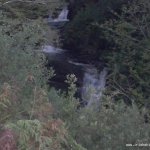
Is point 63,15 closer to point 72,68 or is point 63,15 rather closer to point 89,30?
point 89,30

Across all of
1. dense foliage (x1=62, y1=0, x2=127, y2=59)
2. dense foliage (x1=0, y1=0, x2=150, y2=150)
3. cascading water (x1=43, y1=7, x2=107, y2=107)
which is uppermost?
dense foliage (x1=0, y1=0, x2=150, y2=150)

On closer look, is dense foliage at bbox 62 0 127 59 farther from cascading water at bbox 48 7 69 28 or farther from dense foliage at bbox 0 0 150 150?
dense foliage at bbox 0 0 150 150

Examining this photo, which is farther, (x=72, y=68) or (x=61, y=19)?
(x=61, y=19)

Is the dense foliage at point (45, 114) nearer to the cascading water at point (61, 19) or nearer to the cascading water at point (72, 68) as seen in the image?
the cascading water at point (72, 68)

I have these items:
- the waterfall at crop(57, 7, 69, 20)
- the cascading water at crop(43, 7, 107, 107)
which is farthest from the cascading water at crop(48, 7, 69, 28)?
the cascading water at crop(43, 7, 107, 107)

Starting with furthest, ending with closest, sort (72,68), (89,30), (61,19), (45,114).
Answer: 1. (61,19)
2. (89,30)
3. (72,68)
4. (45,114)

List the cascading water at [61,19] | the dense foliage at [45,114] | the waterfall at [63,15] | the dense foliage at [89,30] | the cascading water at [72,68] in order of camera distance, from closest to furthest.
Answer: the dense foliage at [45,114]
the cascading water at [72,68]
the dense foliage at [89,30]
the cascading water at [61,19]
the waterfall at [63,15]

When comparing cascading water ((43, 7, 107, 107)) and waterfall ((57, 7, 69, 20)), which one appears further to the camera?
waterfall ((57, 7, 69, 20))

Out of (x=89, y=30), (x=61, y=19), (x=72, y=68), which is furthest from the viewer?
(x=61, y=19)

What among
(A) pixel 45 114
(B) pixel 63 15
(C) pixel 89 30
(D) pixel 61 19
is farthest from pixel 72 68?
(A) pixel 45 114

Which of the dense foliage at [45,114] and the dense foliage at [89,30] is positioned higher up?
the dense foliage at [45,114]

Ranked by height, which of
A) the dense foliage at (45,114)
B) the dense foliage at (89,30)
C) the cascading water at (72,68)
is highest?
the dense foliage at (45,114)

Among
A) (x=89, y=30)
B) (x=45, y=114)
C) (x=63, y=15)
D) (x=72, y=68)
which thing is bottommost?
(x=72, y=68)

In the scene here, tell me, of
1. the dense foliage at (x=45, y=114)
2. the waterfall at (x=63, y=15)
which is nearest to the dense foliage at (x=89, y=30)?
the waterfall at (x=63, y=15)
